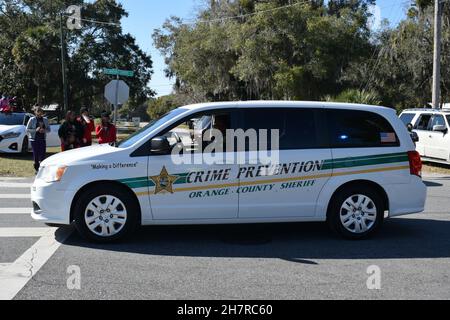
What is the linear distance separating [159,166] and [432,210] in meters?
5.13

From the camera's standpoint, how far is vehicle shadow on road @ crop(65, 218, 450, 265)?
6.29 meters

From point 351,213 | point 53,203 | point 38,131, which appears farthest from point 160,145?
point 38,131

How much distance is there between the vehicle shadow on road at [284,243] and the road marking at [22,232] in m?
0.57

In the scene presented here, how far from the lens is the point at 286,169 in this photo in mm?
6688

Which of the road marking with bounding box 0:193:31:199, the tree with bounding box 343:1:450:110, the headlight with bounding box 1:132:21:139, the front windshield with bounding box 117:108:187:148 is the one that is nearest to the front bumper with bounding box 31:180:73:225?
the front windshield with bounding box 117:108:187:148

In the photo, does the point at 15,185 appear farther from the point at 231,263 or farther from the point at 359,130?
the point at 359,130

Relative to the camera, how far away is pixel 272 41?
3064 cm

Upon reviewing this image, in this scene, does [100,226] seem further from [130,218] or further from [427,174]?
[427,174]

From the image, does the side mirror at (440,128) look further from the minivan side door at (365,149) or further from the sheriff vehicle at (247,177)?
the minivan side door at (365,149)

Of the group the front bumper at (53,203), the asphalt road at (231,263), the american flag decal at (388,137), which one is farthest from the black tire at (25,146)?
the american flag decal at (388,137)

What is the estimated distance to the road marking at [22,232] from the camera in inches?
278

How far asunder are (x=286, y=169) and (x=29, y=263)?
10.4ft

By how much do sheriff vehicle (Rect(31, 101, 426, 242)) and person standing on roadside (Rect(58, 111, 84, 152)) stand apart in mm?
5319
